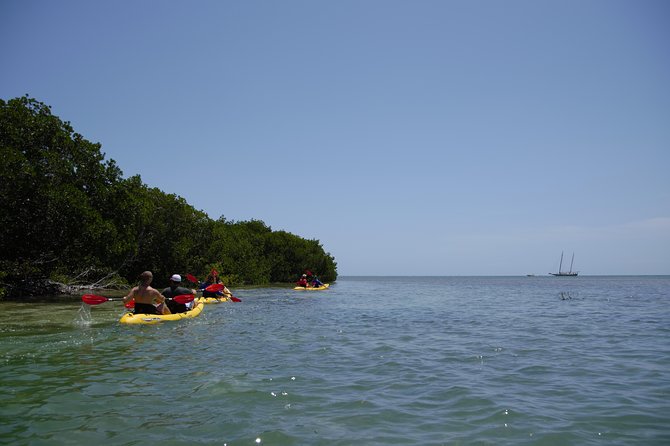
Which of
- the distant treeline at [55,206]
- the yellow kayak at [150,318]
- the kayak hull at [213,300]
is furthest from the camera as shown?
the kayak hull at [213,300]

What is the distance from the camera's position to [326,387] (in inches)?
287

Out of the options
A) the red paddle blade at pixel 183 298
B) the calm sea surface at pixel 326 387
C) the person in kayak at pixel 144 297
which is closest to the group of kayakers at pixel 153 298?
the person in kayak at pixel 144 297

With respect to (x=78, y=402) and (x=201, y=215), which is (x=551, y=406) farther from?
(x=201, y=215)

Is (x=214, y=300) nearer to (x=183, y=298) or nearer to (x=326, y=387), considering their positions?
(x=183, y=298)

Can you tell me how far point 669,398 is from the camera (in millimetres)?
6801

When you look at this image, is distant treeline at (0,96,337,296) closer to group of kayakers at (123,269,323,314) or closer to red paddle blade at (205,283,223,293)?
red paddle blade at (205,283,223,293)

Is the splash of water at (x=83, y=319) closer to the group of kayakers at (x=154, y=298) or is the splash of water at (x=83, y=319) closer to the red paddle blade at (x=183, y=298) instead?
the group of kayakers at (x=154, y=298)

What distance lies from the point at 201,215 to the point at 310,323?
29961mm

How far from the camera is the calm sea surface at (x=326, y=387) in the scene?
17.1 feet

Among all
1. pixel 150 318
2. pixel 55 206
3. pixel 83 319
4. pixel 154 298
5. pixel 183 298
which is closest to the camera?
pixel 150 318

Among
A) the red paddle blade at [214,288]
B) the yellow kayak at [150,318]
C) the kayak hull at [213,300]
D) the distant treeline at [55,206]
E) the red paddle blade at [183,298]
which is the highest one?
the distant treeline at [55,206]

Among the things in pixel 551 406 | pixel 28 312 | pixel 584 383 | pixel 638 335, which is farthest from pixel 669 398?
pixel 28 312

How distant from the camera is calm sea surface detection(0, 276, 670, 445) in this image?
5.22m

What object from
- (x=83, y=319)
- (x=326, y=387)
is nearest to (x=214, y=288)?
(x=83, y=319)
